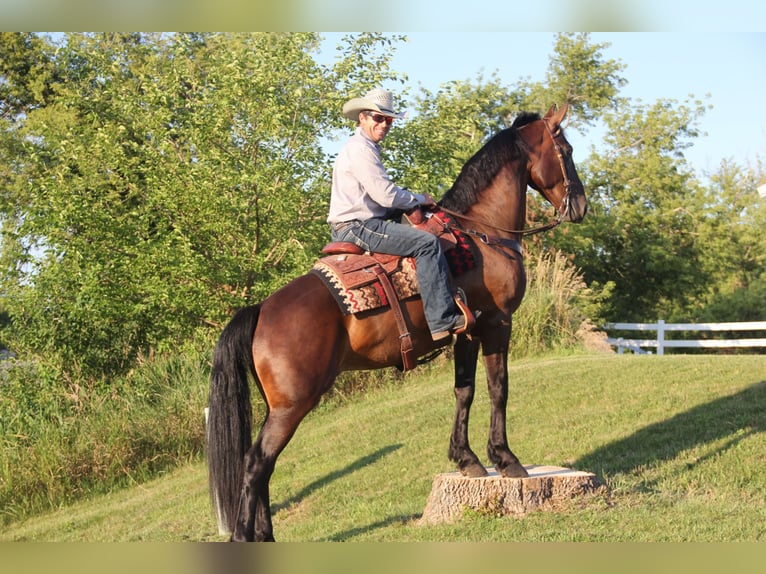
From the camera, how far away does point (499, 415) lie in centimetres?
745

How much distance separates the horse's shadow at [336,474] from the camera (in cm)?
1027

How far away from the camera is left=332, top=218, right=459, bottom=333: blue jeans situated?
6652 millimetres

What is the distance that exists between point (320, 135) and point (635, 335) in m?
20.1

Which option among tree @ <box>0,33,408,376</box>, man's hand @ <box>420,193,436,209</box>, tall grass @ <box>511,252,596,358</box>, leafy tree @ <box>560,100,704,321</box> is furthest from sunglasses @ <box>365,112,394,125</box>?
leafy tree @ <box>560,100,704,321</box>

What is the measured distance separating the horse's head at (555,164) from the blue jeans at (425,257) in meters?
1.54

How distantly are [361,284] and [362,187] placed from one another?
82 cm

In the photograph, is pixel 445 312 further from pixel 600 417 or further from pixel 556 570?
pixel 600 417

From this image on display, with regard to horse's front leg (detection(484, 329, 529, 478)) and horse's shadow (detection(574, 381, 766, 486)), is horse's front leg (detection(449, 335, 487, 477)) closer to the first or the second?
horse's front leg (detection(484, 329, 529, 478))

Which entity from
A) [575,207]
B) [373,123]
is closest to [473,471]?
[575,207]

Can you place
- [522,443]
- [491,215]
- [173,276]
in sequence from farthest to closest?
1. [173,276]
2. [522,443]
3. [491,215]

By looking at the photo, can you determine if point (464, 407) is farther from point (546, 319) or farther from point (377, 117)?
point (546, 319)

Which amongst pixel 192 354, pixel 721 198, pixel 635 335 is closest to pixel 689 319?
pixel 635 335

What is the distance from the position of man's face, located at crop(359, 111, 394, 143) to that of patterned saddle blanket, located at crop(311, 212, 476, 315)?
79 centimetres

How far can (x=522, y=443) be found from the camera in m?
11.0
